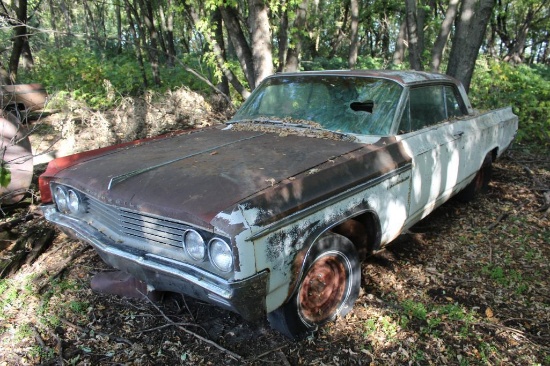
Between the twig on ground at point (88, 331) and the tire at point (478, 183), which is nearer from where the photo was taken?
the twig on ground at point (88, 331)

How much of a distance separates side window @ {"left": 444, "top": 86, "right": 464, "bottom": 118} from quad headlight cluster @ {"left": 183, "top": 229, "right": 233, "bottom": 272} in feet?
10.5

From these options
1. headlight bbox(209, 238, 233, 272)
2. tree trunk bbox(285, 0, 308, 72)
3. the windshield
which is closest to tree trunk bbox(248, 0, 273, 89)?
tree trunk bbox(285, 0, 308, 72)

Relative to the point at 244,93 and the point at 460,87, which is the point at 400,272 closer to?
the point at 460,87

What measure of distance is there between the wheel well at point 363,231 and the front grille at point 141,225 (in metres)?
1.12

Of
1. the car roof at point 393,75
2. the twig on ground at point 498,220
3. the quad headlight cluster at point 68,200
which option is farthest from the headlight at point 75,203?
the twig on ground at point 498,220

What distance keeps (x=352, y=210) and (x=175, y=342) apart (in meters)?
1.52

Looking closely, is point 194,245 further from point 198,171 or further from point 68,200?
point 68,200

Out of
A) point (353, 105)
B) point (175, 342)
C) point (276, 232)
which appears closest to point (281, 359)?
point (175, 342)

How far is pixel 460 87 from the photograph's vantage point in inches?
180

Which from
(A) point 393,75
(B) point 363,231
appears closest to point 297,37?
(A) point 393,75

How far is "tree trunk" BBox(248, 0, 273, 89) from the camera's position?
6141mm

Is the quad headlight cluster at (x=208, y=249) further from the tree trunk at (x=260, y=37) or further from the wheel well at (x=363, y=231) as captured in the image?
the tree trunk at (x=260, y=37)

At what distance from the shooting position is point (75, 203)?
9.89ft

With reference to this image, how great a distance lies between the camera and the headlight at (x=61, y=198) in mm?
3080
